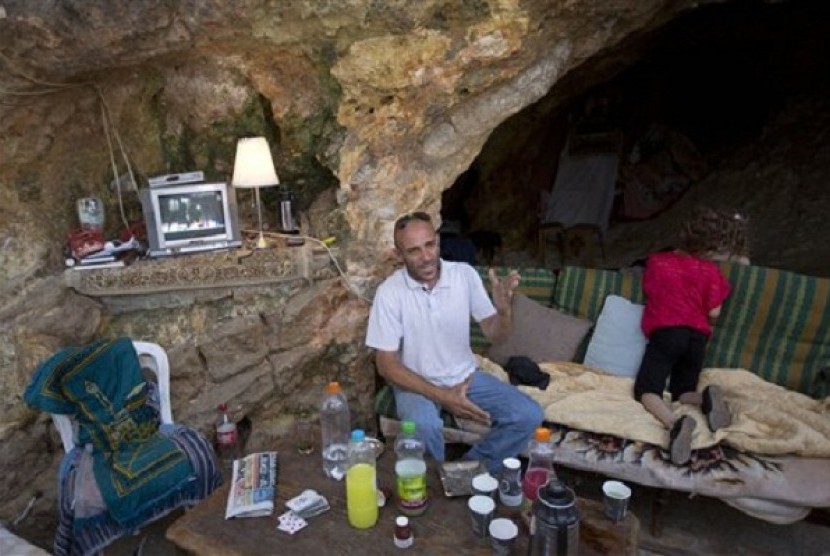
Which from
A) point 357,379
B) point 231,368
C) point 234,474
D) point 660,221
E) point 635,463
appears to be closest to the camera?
point 234,474

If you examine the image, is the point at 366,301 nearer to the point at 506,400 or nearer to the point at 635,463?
the point at 506,400

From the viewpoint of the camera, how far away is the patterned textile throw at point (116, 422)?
242 centimetres

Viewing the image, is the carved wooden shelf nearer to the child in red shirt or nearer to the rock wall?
the rock wall

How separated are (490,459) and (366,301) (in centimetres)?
120

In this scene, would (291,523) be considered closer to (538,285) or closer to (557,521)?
(557,521)

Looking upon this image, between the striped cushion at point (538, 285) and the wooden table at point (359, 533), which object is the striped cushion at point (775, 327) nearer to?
the striped cushion at point (538, 285)

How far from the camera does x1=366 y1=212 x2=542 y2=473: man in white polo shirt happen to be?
2.71m

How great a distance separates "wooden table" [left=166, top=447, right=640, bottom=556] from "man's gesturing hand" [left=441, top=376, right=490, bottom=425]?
2.15 ft

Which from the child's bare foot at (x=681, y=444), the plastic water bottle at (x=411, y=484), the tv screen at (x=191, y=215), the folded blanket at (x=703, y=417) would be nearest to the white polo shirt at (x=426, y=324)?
the folded blanket at (x=703, y=417)

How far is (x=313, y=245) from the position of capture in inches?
133

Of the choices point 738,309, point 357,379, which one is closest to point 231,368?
point 357,379

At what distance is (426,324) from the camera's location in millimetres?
2787

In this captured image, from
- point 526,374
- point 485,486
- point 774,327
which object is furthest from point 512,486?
point 774,327

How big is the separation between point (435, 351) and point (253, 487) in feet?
3.47
